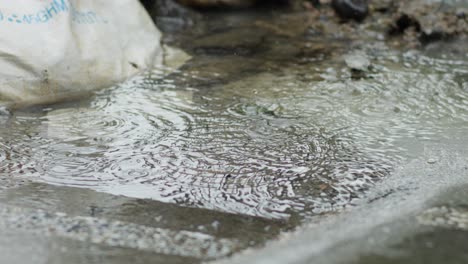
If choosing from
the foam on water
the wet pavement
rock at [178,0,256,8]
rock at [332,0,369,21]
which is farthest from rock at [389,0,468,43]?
rock at [178,0,256,8]

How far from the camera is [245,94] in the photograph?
405 centimetres

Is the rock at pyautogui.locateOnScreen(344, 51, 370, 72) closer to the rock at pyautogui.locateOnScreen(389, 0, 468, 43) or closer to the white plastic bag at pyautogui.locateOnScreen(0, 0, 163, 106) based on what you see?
the rock at pyautogui.locateOnScreen(389, 0, 468, 43)

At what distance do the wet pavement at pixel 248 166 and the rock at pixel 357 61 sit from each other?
40 mm

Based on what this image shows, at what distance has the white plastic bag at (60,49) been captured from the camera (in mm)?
3709

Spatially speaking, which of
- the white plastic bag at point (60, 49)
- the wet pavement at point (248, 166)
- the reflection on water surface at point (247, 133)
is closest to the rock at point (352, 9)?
the wet pavement at point (248, 166)

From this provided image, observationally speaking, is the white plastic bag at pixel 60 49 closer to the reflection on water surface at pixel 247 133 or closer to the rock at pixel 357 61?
the reflection on water surface at pixel 247 133

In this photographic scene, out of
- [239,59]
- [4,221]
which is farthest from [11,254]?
[239,59]

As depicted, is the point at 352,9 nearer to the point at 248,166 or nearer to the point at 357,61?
the point at 357,61

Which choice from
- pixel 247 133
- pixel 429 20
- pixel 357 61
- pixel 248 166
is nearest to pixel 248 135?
pixel 247 133

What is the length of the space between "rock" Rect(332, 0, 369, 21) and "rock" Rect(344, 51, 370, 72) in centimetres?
104

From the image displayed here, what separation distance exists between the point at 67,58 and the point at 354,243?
2.48 m

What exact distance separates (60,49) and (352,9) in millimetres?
3190

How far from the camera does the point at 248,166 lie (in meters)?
2.93

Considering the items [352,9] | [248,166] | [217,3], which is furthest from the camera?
[217,3]
